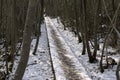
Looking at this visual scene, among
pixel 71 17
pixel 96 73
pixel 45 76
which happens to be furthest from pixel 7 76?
pixel 71 17

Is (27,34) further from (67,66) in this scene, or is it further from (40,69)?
(40,69)

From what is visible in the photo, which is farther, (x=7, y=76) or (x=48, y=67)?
(x=48, y=67)

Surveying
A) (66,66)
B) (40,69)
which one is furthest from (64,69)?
(40,69)

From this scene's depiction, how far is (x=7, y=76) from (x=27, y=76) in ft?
3.21

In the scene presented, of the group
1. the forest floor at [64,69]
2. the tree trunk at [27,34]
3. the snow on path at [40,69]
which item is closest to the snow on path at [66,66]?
the forest floor at [64,69]

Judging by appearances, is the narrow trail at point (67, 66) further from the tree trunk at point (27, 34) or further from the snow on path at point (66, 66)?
the tree trunk at point (27, 34)

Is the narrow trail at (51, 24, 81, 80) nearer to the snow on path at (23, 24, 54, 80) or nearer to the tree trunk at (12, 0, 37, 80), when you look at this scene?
the snow on path at (23, 24, 54, 80)

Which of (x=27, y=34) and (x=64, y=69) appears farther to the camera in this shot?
(x=64, y=69)

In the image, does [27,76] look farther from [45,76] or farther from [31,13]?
[31,13]

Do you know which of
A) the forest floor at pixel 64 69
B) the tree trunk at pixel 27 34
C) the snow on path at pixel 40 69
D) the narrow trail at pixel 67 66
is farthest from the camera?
the snow on path at pixel 40 69

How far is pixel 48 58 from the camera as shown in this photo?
55.8 feet

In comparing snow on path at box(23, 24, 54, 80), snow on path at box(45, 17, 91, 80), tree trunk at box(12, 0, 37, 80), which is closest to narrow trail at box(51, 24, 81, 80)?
snow on path at box(45, 17, 91, 80)

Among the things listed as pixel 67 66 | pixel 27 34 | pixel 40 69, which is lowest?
pixel 40 69

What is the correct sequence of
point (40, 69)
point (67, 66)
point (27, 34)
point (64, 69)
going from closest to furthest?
point (27, 34), point (64, 69), point (67, 66), point (40, 69)
